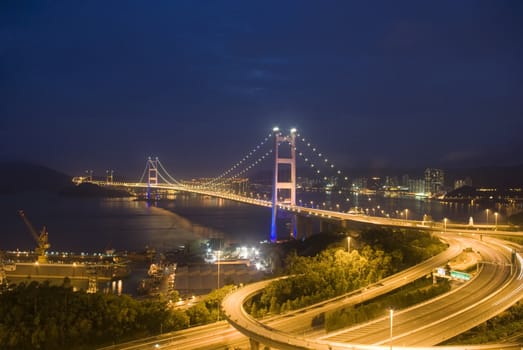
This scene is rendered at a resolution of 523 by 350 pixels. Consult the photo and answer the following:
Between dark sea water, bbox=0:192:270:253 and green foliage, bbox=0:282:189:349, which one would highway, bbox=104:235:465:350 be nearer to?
green foliage, bbox=0:282:189:349

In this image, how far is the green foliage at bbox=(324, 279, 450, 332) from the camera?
491 centimetres

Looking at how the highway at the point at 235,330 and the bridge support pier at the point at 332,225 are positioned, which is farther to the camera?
the bridge support pier at the point at 332,225

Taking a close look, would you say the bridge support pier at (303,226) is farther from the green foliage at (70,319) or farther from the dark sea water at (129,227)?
the green foliage at (70,319)

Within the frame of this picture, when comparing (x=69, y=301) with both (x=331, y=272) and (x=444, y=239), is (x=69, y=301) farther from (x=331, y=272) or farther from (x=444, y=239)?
(x=444, y=239)

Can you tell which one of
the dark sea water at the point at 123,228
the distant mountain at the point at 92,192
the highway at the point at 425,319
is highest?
the distant mountain at the point at 92,192

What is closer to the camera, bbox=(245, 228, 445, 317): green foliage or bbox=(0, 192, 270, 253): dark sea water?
bbox=(245, 228, 445, 317): green foliage

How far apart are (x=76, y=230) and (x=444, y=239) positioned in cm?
1522

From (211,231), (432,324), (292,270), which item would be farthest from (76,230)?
(432,324)

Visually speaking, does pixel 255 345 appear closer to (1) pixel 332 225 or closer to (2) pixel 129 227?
(1) pixel 332 225

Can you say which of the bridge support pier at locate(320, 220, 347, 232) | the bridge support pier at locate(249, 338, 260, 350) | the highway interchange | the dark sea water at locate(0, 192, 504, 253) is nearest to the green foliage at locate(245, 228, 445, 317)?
the highway interchange

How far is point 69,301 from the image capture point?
4.88m

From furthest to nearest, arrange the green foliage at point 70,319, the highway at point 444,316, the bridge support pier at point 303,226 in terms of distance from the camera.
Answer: the bridge support pier at point 303,226 < the green foliage at point 70,319 < the highway at point 444,316

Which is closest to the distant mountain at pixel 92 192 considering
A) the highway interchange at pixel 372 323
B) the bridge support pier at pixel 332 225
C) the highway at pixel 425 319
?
the bridge support pier at pixel 332 225

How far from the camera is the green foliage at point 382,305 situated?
16.1ft
